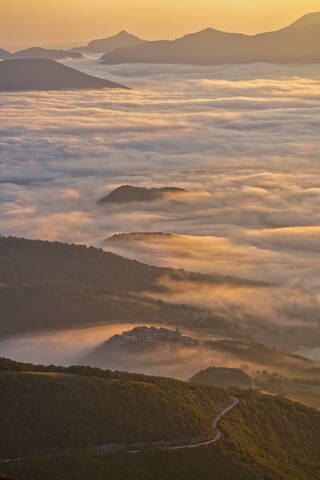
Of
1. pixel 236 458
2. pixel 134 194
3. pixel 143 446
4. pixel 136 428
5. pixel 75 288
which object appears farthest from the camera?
pixel 134 194

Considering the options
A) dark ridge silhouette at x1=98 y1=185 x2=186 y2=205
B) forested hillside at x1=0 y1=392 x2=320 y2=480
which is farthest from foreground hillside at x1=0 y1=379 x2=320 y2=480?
dark ridge silhouette at x1=98 y1=185 x2=186 y2=205

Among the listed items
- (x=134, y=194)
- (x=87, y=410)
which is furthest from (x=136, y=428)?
(x=134, y=194)

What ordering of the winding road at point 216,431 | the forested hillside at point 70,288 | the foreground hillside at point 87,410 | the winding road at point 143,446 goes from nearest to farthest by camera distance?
1. the winding road at point 143,446
2. the foreground hillside at point 87,410
3. the winding road at point 216,431
4. the forested hillside at point 70,288

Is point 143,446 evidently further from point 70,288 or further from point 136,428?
point 70,288

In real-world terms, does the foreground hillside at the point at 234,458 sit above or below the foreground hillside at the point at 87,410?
below

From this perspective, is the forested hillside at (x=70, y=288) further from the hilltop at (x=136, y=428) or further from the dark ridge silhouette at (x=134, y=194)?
the dark ridge silhouette at (x=134, y=194)

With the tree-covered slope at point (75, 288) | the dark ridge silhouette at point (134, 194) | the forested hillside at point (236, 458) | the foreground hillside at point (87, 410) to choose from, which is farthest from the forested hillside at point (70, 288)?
the dark ridge silhouette at point (134, 194)

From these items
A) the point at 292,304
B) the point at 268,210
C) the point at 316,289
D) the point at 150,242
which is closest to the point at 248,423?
the point at 292,304

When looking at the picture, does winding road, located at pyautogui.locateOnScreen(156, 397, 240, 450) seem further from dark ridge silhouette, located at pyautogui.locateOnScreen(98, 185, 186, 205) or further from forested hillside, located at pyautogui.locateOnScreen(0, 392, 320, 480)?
dark ridge silhouette, located at pyautogui.locateOnScreen(98, 185, 186, 205)
